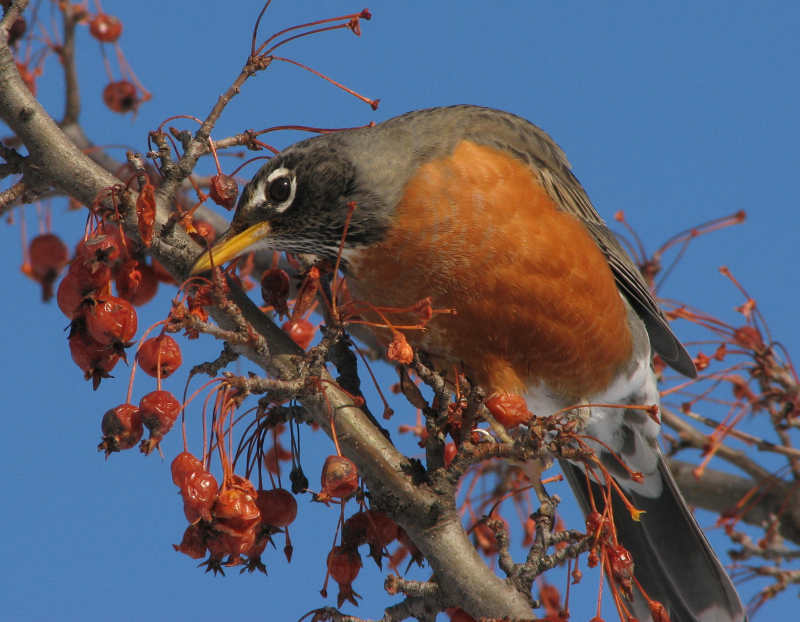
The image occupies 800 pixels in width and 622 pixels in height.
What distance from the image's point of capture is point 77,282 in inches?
92.6

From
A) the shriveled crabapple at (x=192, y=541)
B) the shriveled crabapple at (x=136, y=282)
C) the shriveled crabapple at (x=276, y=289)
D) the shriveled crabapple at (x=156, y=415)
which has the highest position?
the shriveled crabapple at (x=136, y=282)

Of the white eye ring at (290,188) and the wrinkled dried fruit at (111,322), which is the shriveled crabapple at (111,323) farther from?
the white eye ring at (290,188)

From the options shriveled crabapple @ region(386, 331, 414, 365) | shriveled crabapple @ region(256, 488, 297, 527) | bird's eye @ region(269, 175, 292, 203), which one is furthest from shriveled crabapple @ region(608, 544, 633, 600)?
bird's eye @ region(269, 175, 292, 203)

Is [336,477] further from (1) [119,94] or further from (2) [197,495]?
(1) [119,94]

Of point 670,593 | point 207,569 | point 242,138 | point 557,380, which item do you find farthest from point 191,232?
point 670,593

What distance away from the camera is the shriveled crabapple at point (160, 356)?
230 cm

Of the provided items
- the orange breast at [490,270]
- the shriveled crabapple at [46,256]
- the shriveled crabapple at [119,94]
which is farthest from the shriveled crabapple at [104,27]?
the orange breast at [490,270]

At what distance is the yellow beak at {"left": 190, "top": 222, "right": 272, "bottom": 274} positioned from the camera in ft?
8.23

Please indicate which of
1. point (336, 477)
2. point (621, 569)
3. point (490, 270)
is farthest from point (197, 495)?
point (490, 270)

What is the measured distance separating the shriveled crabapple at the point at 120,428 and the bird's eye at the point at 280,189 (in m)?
1.09

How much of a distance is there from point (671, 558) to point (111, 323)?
2.63 m

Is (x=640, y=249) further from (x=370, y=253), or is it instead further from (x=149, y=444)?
(x=149, y=444)

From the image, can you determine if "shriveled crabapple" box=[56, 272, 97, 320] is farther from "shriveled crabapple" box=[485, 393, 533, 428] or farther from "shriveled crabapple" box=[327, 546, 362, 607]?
"shriveled crabapple" box=[485, 393, 533, 428]

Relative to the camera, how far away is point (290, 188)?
3.09m
